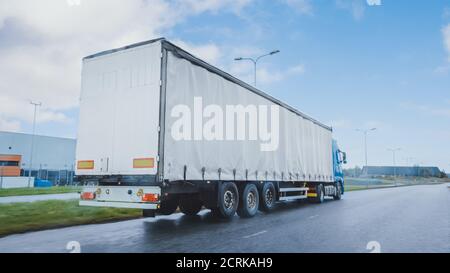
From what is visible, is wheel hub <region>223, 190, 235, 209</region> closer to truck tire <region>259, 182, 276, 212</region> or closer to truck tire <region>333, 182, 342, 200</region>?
truck tire <region>259, 182, 276, 212</region>

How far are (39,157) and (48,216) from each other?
187ft

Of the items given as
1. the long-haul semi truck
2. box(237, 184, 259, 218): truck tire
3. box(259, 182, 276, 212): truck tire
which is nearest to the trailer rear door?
the long-haul semi truck

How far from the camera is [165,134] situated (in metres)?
7.95

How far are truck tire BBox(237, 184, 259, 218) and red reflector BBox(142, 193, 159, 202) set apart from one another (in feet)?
12.3

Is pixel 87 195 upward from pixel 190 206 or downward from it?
upward

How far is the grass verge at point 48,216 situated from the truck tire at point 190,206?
1.60m

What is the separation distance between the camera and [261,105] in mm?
12461

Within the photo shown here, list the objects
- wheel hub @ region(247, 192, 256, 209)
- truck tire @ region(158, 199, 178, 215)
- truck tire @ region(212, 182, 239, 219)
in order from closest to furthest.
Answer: truck tire @ region(212, 182, 239, 219) < truck tire @ region(158, 199, 178, 215) < wheel hub @ region(247, 192, 256, 209)

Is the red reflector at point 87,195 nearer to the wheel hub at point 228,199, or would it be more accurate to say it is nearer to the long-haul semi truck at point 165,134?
the long-haul semi truck at point 165,134

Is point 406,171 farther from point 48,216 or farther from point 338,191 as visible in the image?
point 48,216

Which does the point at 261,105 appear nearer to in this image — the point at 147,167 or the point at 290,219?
the point at 290,219

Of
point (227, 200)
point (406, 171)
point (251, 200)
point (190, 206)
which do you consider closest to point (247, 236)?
point (227, 200)

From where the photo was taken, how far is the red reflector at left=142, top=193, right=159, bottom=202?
25.6ft
